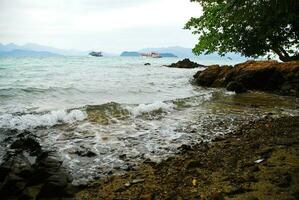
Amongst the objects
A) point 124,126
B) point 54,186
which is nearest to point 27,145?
point 54,186

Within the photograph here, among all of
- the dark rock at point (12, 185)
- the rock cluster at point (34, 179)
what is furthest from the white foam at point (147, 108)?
the dark rock at point (12, 185)

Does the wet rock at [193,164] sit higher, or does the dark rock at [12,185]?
the wet rock at [193,164]

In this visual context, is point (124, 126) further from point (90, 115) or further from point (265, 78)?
point (265, 78)

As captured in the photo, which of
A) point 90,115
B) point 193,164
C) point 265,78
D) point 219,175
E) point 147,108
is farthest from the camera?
point 265,78

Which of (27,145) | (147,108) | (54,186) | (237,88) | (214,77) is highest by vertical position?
(214,77)

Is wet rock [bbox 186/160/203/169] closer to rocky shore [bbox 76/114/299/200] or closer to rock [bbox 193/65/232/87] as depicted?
rocky shore [bbox 76/114/299/200]

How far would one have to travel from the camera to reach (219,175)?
5938 millimetres

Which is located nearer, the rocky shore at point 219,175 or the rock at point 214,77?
the rocky shore at point 219,175

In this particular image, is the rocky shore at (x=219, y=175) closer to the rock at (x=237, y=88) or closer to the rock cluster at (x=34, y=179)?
the rock cluster at (x=34, y=179)

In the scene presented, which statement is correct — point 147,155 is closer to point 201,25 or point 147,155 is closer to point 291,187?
point 291,187

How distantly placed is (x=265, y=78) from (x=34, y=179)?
19755 millimetres

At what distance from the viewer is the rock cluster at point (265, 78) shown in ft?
67.5

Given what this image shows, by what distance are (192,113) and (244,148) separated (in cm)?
577

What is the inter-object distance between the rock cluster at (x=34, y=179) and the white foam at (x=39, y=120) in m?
4.66
